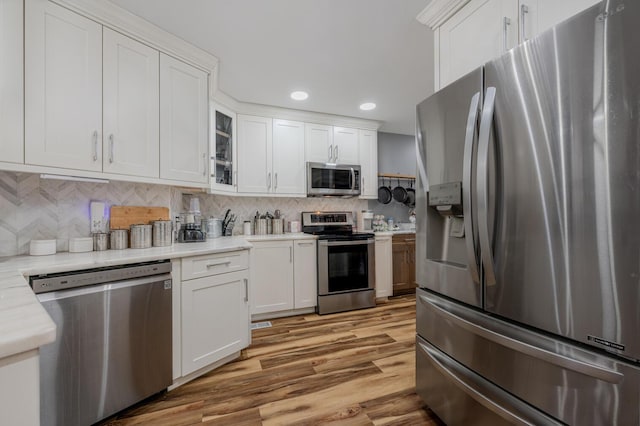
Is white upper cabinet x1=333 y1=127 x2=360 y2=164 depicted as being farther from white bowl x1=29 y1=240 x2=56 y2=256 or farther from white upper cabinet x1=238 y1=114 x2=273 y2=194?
white bowl x1=29 y1=240 x2=56 y2=256

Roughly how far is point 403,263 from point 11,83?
155 inches

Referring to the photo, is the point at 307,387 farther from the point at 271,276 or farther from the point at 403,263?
the point at 403,263

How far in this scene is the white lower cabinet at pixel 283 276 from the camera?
3.06 m

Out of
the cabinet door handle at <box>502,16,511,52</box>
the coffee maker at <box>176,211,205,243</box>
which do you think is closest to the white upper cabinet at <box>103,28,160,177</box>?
the coffee maker at <box>176,211,205,243</box>

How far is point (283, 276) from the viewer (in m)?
3.15

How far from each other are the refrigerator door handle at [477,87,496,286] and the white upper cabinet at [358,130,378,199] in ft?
9.13

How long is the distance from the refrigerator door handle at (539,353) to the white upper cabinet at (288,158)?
8.27 feet

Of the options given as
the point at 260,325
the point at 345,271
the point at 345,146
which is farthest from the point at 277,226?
the point at 345,146

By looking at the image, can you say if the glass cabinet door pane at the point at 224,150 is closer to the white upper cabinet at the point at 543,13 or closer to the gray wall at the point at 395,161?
the gray wall at the point at 395,161

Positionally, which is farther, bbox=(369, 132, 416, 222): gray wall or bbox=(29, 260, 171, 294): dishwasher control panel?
bbox=(369, 132, 416, 222): gray wall

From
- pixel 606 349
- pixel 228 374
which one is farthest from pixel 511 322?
pixel 228 374

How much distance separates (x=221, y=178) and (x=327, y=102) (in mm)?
1494

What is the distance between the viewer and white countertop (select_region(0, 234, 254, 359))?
541 mm

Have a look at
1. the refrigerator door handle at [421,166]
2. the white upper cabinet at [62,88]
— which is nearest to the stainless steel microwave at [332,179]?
the refrigerator door handle at [421,166]
